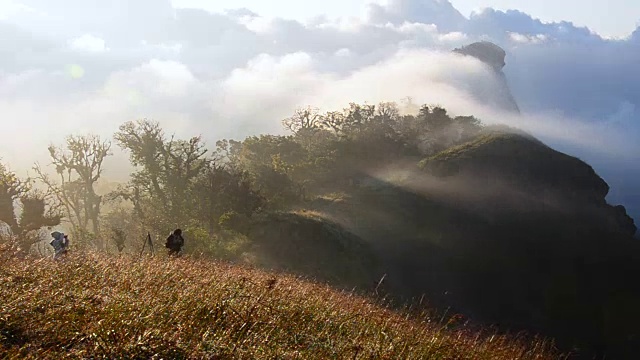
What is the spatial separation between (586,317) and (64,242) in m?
49.4

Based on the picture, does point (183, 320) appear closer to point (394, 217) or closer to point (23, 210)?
point (23, 210)

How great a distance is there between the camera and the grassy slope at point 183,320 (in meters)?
4.62

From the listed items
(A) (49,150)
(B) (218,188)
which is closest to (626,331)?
(B) (218,188)

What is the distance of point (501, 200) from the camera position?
6166 cm

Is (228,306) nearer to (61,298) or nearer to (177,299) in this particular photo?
(177,299)

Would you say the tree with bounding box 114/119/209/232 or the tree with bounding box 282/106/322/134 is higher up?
the tree with bounding box 282/106/322/134

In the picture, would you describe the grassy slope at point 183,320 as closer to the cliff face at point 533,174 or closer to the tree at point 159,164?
the tree at point 159,164

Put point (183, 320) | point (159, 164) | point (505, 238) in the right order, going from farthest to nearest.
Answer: point (505, 238) → point (159, 164) → point (183, 320)

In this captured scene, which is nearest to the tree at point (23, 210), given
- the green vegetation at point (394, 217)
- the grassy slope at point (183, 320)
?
the green vegetation at point (394, 217)

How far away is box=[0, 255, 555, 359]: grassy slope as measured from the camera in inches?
182

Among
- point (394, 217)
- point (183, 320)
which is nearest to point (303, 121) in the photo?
point (394, 217)

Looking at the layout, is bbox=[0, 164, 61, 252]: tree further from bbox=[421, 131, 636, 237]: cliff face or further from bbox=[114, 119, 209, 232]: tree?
bbox=[421, 131, 636, 237]: cliff face

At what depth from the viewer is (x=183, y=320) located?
5.75 meters

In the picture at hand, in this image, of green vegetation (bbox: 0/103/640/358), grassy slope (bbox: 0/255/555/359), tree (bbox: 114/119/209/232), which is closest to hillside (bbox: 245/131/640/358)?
green vegetation (bbox: 0/103/640/358)
